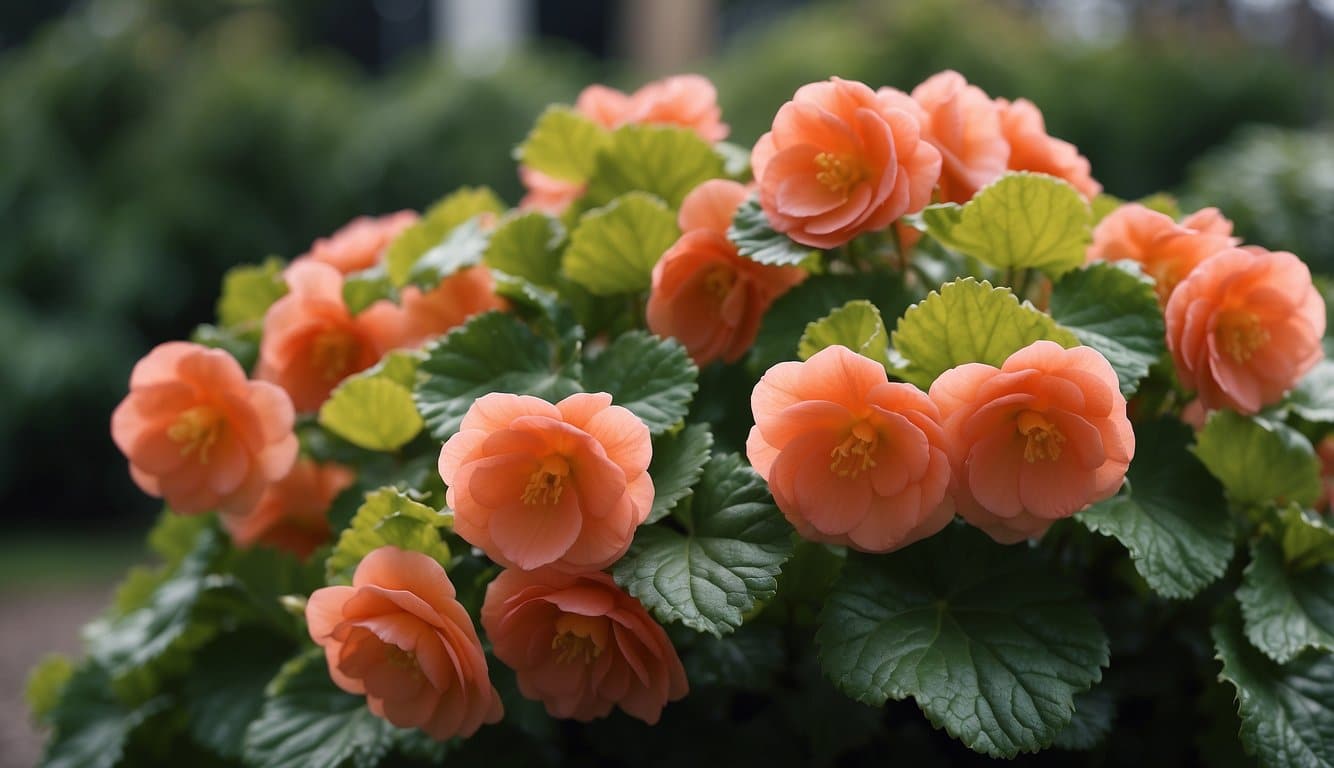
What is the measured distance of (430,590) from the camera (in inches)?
30.4

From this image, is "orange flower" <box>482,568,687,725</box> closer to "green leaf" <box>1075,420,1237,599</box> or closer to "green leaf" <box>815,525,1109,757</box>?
"green leaf" <box>815,525,1109,757</box>

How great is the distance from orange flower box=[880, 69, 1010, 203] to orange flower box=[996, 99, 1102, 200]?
34mm

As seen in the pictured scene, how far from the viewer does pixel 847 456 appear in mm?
741

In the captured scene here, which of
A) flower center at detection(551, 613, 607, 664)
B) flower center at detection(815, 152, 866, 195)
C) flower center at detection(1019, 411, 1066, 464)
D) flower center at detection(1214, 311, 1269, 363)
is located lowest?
flower center at detection(551, 613, 607, 664)

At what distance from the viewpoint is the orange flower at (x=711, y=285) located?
2.93 feet

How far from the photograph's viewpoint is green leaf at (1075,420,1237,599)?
77 cm

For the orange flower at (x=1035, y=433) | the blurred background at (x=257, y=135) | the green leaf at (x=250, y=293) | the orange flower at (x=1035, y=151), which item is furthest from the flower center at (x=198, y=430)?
the blurred background at (x=257, y=135)

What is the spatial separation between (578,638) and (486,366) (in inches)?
9.0

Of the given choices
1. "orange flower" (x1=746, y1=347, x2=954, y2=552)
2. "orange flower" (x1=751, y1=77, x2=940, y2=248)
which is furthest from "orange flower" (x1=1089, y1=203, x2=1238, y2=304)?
"orange flower" (x1=746, y1=347, x2=954, y2=552)

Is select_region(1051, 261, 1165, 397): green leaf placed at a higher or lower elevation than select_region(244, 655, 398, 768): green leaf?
higher

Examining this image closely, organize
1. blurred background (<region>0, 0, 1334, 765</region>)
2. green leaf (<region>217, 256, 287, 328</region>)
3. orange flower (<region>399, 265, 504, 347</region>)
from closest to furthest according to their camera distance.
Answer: orange flower (<region>399, 265, 504, 347</region>), green leaf (<region>217, 256, 287, 328</region>), blurred background (<region>0, 0, 1334, 765</region>)

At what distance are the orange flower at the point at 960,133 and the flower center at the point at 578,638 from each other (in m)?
0.43

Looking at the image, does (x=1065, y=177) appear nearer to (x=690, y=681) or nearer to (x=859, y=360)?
(x=859, y=360)

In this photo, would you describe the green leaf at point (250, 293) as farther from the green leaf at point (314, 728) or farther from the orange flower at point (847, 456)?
the orange flower at point (847, 456)
